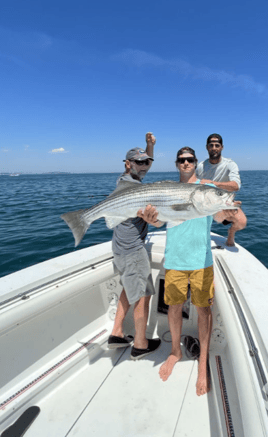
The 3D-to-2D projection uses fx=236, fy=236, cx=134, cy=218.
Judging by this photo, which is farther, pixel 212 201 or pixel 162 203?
pixel 162 203

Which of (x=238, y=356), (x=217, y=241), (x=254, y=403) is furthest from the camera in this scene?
(x=217, y=241)

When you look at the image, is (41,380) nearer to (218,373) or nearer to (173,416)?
(173,416)

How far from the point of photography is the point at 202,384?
2922mm

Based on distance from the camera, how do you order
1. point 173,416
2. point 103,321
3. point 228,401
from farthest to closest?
point 103,321, point 173,416, point 228,401

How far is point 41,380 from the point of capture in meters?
2.95

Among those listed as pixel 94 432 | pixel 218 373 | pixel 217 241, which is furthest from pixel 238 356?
pixel 217 241

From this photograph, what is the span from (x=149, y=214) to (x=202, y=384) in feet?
7.26

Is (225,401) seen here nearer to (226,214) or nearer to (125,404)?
(125,404)

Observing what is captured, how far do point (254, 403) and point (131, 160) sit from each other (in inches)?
112

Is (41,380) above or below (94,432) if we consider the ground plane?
above

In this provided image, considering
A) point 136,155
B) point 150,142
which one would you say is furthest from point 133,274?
point 150,142

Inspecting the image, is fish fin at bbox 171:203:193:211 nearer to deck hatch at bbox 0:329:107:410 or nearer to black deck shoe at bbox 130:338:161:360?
black deck shoe at bbox 130:338:161:360

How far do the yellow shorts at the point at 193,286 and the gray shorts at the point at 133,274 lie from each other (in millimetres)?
371

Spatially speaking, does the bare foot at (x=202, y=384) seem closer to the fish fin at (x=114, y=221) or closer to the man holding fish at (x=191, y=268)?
the man holding fish at (x=191, y=268)
